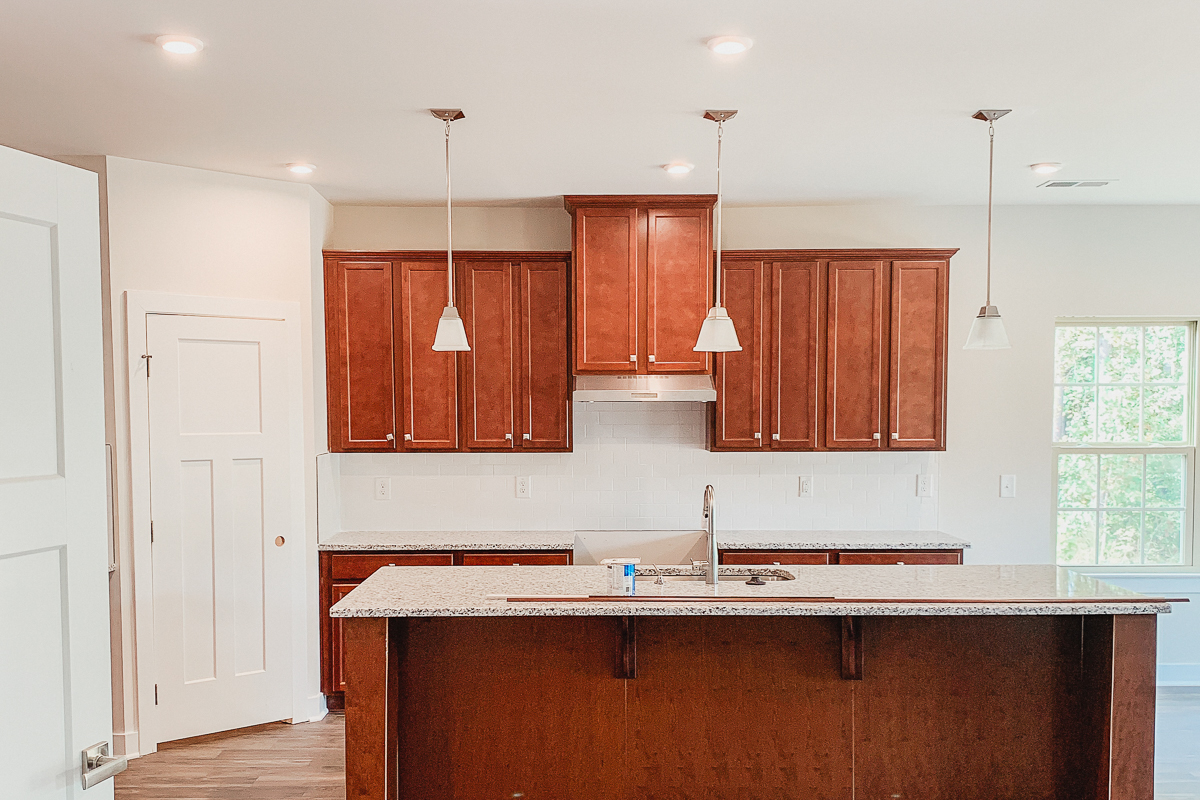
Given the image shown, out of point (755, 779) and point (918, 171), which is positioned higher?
point (918, 171)

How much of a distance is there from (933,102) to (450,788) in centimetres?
294

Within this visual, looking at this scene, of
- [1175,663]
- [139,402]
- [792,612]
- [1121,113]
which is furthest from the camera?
[1175,663]

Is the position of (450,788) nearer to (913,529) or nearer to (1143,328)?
(913,529)

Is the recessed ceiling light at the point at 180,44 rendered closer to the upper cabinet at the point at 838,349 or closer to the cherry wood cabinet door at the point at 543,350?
the cherry wood cabinet door at the point at 543,350

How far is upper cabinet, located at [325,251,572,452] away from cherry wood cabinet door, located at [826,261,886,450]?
1455 millimetres

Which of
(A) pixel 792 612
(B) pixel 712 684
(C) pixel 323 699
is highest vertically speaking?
(A) pixel 792 612

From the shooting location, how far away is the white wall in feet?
12.0

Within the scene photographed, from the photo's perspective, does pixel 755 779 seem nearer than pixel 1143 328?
Yes

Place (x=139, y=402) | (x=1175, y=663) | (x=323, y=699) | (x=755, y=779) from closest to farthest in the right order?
(x=755, y=779), (x=139, y=402), (x=323, y=699), (x=1175, y=663)

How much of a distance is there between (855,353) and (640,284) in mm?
1237

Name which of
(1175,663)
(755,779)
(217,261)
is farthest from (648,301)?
(1175,663)

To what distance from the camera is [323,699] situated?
4.24 metres

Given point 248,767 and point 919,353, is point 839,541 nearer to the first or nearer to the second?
point 919,353

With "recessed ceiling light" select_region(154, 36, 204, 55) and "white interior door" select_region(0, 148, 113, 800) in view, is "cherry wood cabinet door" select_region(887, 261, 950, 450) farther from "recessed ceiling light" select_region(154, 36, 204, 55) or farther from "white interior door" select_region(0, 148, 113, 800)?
"white interior door" select_region(0, 148, 113, 800)
